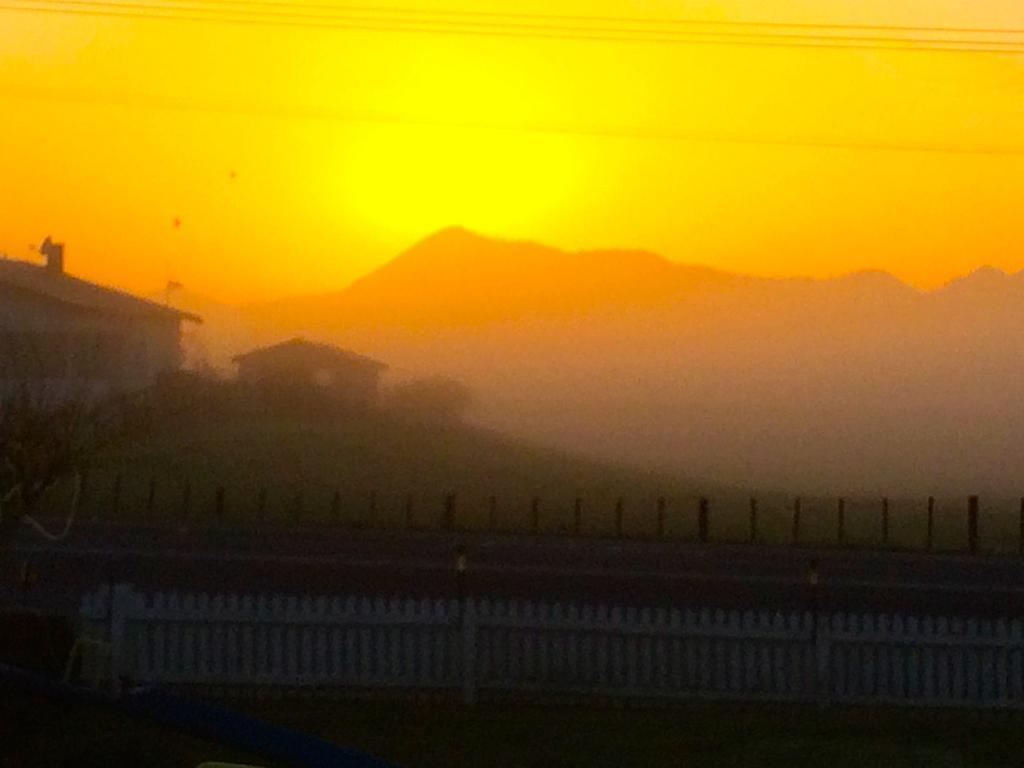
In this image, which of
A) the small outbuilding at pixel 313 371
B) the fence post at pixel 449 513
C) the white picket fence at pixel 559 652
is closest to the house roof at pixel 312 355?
the small outbuilding at pixel 313 371

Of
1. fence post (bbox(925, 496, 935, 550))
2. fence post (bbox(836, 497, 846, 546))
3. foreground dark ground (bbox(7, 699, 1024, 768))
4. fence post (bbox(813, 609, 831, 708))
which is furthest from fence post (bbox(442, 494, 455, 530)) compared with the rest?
foreground dark ground (bbox(7, 699, 1024, 768))

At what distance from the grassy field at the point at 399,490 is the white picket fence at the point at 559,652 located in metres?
19.3

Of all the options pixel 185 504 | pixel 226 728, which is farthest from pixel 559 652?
pixel 185 504

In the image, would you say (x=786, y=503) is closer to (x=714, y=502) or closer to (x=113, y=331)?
(x=714, y=502)

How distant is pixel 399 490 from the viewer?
4316 centimetres

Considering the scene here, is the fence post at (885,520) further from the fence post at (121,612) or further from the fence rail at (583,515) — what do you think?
the fence post at (121,612)

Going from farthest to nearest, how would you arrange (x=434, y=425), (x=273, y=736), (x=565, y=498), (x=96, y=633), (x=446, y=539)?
(x=434, y=425), (x=565, y=498), (x=446, y=539), (x=96, y=633), (x=273, y=736)

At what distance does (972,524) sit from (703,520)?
18.9 feet

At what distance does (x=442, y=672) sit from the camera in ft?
41.0

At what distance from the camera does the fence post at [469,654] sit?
12391 millimetres

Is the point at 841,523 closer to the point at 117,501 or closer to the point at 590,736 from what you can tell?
the point at 117,501

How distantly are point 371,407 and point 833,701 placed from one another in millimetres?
35368

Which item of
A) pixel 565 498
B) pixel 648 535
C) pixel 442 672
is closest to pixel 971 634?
pixel 442 672

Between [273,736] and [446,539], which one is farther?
[446,539]
